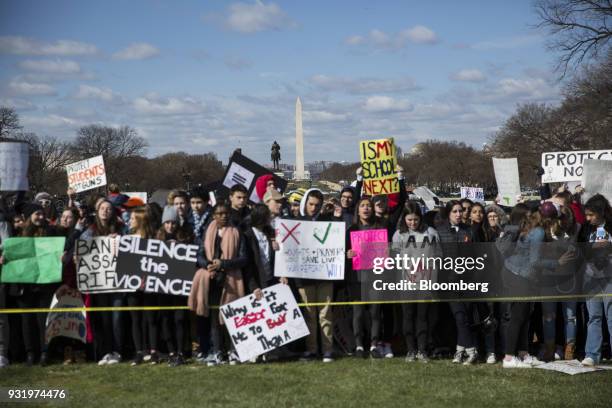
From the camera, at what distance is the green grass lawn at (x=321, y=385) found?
23.6 feet

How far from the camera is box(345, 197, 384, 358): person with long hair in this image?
9.16 m

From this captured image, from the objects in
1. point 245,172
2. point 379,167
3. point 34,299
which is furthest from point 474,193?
point 34,299

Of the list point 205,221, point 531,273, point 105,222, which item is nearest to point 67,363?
point 105,222

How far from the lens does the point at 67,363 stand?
9062 millimetres

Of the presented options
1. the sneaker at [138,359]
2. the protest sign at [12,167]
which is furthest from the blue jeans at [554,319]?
the protest sign at [12,167]

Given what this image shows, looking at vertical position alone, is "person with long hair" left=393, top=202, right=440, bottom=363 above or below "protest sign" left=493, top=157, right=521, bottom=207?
below

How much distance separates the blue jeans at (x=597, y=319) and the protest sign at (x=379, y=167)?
12.2 feet

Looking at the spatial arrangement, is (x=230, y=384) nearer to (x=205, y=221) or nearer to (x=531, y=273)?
(x=205, y=221)

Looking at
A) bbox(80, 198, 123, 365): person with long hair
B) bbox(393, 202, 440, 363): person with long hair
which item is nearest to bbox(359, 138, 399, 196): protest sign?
bbox(393, 202, 440, 363): person with long hair

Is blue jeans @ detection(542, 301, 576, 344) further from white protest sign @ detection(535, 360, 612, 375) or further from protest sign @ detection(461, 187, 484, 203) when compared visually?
protest sign @ detection(461, 187, 484, 203)

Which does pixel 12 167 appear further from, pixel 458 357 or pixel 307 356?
pixel 458 357

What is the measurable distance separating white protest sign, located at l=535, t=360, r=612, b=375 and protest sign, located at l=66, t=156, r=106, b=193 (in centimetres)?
1016

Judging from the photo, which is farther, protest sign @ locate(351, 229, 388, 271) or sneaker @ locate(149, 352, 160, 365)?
protest sign @ locate(351, 229, 388, 271)

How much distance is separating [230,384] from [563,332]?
14.4 ft
